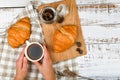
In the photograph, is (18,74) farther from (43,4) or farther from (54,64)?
(43,4)

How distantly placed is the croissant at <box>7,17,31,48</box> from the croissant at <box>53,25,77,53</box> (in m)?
0.10

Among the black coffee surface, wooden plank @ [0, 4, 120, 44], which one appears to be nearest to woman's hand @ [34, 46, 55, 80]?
the black coffee surface

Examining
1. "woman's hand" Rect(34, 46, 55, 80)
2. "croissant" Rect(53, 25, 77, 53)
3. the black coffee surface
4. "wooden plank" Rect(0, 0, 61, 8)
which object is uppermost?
"wooden plank" Rect(0, 0, 61, 8)

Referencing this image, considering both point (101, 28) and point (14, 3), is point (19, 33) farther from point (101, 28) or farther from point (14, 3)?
point (101, 28)

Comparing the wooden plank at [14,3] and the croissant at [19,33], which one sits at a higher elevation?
the wooden plank at [14,3]

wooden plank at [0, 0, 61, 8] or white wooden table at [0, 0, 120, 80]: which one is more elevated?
wooden plank at [0, 0, 61, 8]

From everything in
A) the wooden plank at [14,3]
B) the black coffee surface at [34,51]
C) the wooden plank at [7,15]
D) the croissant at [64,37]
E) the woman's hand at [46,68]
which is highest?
the wooden plank at [14,3]

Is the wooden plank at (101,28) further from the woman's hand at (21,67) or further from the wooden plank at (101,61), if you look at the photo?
the woman's hand at (21,67)

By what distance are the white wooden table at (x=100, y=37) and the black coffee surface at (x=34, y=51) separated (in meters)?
0.15

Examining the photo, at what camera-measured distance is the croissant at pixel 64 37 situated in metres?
1.14

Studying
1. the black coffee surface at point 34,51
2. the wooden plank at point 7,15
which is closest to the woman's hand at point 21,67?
the black coffee surface at point 34,51

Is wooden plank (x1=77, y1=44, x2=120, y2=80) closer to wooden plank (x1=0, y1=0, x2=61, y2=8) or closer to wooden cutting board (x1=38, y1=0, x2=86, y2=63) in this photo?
wooden cutting board (x1=38, y1=0, x2=86, y2=63)

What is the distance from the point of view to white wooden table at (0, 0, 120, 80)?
1188mm

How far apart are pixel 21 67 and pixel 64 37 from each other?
0.59ft
